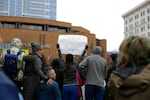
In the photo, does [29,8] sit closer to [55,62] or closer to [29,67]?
[55,62]

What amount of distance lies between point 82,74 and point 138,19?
5115 inches

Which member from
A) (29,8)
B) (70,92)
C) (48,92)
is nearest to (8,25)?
(29,8)

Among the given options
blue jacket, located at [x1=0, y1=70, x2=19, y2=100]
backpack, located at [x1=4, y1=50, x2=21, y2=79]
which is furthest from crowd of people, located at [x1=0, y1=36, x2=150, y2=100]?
blue jacket, located at [x1=0, y1=70, x2=19, y2=100]

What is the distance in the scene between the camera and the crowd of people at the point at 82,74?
131 inches

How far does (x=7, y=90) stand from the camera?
2145 mm

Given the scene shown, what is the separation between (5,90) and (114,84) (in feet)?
4.88

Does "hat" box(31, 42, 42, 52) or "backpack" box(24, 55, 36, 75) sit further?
"hat" box(31, 42, 42, 52)

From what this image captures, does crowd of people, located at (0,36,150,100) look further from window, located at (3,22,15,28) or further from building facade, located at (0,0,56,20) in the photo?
building facade, located at (0,0,56,20)

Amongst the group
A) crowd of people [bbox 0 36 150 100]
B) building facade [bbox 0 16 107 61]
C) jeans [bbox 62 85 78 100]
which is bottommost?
jeans [bbox 62 85 78 100]

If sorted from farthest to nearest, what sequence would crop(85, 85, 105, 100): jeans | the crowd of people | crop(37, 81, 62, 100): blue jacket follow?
crop(85, 85, 105, 100): jeans, crop(37, 81, 62, 100): blue jacket, the crowd of people

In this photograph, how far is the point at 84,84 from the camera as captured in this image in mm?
10141

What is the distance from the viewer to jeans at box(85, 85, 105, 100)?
31.5 feet

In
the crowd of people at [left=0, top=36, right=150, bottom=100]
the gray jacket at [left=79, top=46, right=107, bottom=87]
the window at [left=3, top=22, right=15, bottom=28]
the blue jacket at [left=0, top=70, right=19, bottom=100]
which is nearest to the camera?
the blue jacket at [left=0, top=70, right=19, bottom=100]

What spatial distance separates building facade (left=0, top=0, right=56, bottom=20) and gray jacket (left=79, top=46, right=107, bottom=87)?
117m
